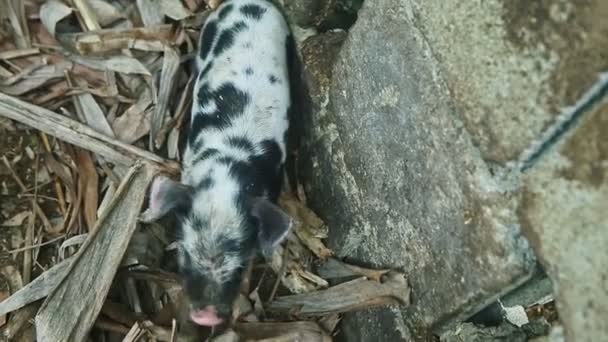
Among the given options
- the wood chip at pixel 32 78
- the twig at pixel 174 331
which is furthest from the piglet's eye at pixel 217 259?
the wood chip at pixel 32 78

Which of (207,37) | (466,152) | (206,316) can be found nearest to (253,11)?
(207,37)

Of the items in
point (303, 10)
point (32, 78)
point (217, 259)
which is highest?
point (303, 10)

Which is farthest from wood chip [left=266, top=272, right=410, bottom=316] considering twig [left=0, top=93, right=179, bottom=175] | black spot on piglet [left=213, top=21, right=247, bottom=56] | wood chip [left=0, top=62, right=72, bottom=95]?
wood chip [left=0, top=62, right=72, bottom=95]

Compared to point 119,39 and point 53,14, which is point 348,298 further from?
point 53,14

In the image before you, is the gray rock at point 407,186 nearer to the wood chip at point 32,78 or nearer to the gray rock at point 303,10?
the gray rock at point 303,10

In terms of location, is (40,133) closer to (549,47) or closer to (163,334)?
(163,334)

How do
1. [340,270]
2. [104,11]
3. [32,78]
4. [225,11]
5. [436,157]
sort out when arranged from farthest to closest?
[104,11], [32,78], [225,11], [340,270], [436,157]
